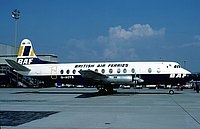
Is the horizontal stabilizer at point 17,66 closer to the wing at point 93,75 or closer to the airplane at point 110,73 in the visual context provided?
the airplane at point 110,73

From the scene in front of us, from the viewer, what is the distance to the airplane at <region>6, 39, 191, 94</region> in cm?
3275

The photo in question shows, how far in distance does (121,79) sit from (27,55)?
14.3 metres

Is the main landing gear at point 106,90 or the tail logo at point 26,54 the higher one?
the tail logo at point 26,54

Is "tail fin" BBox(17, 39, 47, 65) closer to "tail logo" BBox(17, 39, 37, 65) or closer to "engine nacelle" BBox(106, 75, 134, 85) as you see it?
"tail logo" BBox(17, 39, 37, 65)

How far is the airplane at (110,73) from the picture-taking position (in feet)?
107

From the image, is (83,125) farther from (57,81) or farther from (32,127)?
(57,81)

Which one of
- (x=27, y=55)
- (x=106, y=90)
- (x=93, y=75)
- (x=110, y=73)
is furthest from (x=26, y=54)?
(x=110, y=73)

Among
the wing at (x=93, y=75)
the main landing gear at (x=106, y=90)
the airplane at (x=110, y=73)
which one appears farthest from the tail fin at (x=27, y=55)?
the wing at (x=93, y=75)

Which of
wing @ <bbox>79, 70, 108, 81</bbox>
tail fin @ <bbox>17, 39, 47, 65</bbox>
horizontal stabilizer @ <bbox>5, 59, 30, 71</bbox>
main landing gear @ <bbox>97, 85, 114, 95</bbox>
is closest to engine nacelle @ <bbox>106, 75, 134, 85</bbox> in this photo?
wing @ <bbox>79, 70, 108, 81</bbox>

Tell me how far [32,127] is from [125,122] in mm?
3819

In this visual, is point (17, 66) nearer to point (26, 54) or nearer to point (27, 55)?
point (27, 55)

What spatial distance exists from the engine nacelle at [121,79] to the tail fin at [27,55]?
10.9 m

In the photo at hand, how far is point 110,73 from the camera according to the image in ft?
113

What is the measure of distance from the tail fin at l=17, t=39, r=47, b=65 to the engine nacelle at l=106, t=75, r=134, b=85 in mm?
10856
